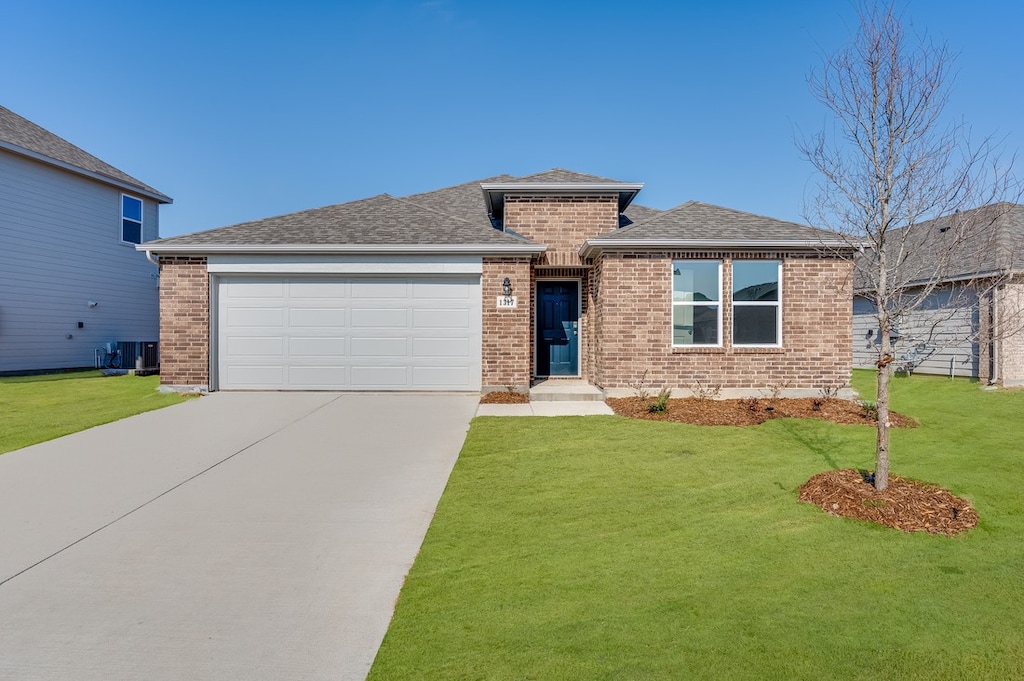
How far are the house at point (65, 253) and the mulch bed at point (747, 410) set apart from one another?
56.3 feet

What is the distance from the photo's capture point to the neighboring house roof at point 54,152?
1598 centimetres

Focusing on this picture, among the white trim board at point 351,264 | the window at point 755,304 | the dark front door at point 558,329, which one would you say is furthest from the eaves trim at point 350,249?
the window at point 755,304

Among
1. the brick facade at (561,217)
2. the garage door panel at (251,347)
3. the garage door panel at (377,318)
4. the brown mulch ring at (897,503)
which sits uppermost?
the brick facade at (561,217)

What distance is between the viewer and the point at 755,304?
11.5m

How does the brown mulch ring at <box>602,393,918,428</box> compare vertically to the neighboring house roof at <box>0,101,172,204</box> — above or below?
below

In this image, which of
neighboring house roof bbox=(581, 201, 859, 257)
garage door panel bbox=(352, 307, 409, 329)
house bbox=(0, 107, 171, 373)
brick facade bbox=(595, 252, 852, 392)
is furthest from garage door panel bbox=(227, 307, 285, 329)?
house bbox=(0, 107, 171, 373)

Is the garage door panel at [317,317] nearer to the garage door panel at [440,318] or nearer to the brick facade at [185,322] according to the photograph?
the garage door panel at [440,318]

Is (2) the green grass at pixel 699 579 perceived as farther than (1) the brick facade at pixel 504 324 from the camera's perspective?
No

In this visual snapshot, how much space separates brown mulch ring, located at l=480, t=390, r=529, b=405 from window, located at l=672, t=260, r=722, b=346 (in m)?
3.42

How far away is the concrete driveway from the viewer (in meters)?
3.01

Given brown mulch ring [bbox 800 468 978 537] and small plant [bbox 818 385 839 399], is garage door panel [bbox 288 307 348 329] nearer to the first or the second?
brown mulch ring [bbox 800 468 978 537]

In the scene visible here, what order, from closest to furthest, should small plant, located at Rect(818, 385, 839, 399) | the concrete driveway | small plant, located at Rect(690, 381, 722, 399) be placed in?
the concrete driveway → small plant, located at Rect(690, 381, 722, 399) → small plant, located at Rect(818, 385, 839, 399)

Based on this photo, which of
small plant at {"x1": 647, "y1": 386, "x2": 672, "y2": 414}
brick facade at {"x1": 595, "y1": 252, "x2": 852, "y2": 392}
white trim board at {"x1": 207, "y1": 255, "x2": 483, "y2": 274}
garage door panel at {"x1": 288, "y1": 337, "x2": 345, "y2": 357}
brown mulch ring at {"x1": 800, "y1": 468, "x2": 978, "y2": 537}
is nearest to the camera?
brown mulch ring at {"x1": 800, "y1": 468, "x2": 978, "y2": 537}

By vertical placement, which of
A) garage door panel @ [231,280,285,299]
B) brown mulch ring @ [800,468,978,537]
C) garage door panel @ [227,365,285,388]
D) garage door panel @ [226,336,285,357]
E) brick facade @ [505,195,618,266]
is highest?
brick facade @ [505,195,618,266]
